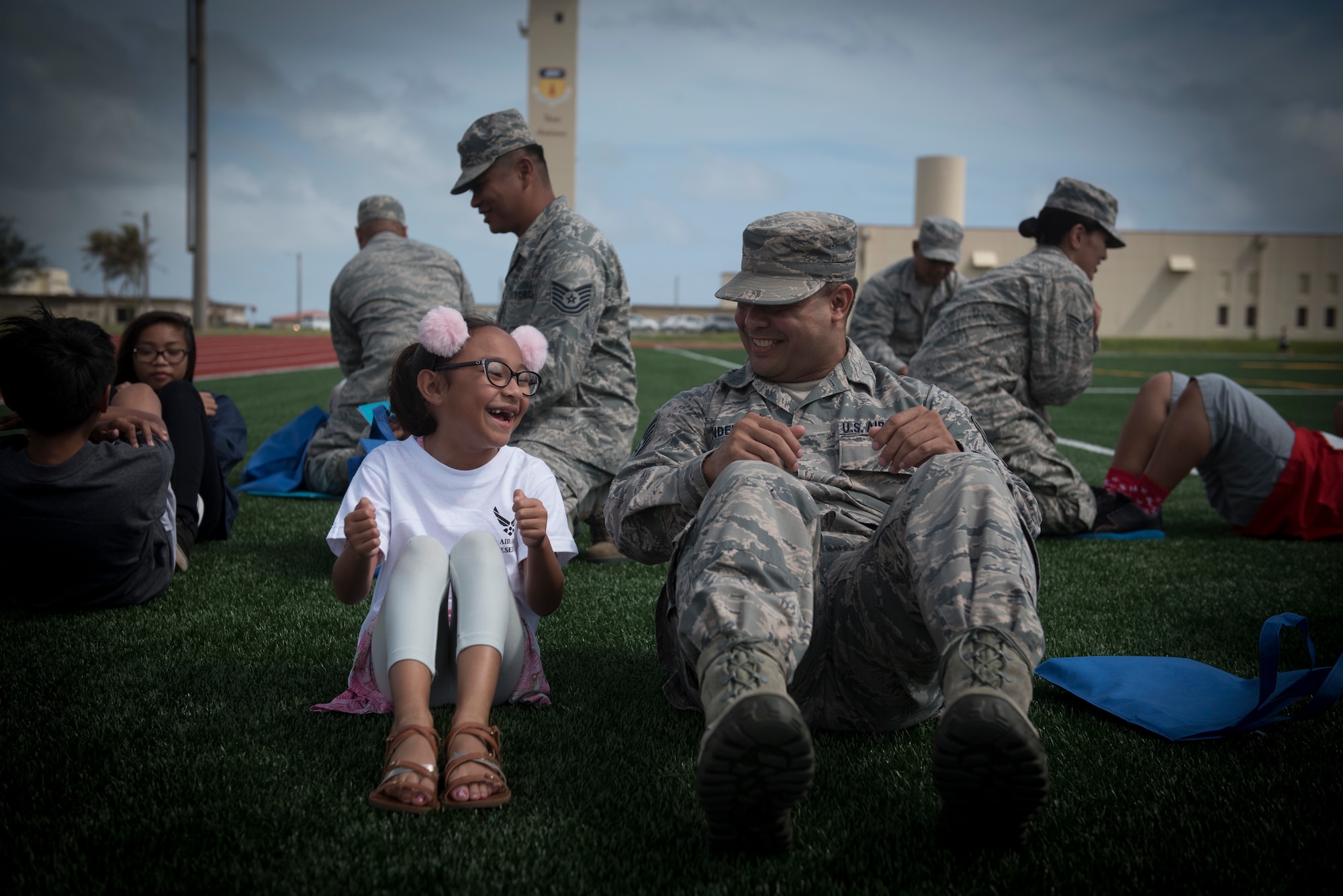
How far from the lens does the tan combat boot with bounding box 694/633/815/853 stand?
1.58m

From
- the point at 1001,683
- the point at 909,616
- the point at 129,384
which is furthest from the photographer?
the point at 129,384

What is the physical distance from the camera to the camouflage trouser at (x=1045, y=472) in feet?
16.6

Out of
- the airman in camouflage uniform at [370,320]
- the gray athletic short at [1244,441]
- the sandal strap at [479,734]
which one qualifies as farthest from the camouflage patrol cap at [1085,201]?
the sandal strap at [479,734]

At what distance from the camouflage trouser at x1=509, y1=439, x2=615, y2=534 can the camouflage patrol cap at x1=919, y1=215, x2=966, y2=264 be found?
4101 millimetres

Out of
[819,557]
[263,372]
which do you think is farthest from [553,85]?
[819,557]

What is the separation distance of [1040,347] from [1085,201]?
79cm

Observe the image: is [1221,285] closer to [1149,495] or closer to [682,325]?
[682,325]

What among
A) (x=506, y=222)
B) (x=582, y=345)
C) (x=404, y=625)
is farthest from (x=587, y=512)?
(x=404, y=625)

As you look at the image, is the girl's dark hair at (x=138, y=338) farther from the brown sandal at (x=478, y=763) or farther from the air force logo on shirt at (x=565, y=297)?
the brown sandal at (x=478, y=763)

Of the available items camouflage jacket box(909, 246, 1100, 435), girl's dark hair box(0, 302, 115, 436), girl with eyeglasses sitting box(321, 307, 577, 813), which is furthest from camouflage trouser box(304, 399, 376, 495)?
girl with eyeglasses sitting box(321, 307, 577, 813)

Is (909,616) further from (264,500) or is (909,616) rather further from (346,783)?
(264,500)

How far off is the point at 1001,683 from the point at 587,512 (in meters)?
2.99

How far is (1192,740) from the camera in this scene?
239 cm

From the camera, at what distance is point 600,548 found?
4.57 meters
